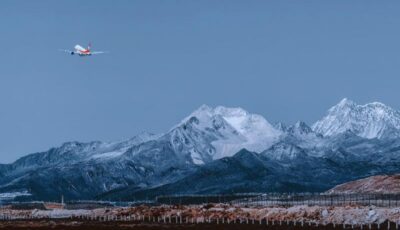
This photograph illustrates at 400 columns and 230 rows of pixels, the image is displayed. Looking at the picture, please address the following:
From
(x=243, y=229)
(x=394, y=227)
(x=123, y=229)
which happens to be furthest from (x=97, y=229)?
(x=394, y=227)

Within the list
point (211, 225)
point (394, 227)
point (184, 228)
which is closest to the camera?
point (394, 227)

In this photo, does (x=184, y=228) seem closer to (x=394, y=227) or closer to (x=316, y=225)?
(x=316, y=225)

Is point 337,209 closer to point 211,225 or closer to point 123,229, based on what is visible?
point 211,225

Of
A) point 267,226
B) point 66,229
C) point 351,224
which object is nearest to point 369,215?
point 351,224

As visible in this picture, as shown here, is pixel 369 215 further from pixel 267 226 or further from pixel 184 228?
pixel 184 228

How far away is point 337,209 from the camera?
7648 inches

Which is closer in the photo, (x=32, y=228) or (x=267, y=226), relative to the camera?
(x=267, y=226)

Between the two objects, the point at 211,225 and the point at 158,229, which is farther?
the point at 211,225

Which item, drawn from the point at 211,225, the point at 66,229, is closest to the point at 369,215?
the point at 211,225

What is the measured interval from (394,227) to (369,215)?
52.3ft

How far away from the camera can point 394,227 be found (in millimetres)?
165875

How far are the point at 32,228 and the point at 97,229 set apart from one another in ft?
62.3

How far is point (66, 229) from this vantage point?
613ft

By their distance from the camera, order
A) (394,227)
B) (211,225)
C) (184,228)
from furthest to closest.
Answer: (211,225)
(184,228)
(394,227)
